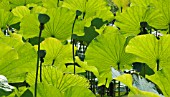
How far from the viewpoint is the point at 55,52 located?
88 cm

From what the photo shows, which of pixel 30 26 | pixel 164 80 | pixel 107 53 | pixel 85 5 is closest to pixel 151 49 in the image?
pixel 107 53

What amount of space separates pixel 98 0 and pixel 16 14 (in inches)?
8.5

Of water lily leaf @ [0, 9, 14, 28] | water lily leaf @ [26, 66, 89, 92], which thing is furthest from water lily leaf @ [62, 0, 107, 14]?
water lily leaf @ [26, 66, 89, 92]

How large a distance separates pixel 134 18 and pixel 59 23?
0.16m

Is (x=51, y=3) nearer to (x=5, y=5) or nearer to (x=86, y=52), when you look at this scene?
(x=5, y=5)

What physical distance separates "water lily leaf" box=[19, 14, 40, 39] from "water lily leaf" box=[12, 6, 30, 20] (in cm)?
16

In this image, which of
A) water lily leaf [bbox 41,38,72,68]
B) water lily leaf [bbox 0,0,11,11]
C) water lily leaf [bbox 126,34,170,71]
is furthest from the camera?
water lily leaf [bbox 0,0,11,11]

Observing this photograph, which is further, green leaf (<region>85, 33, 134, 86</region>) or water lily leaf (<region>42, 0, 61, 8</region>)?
water lily leaf (<region>42, 0, 61, 8</region>)

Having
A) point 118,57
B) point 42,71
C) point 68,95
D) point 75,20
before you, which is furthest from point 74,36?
point 68,95

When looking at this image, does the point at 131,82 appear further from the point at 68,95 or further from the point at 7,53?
the point at 7,53

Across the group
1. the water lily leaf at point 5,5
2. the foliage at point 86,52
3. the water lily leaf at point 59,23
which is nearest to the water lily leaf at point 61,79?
the foliage at point 86,52

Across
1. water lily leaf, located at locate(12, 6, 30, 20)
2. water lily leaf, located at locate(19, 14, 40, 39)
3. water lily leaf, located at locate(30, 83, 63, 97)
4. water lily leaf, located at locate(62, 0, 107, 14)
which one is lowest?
water lily leaf, located at locate(30, 83, 63, 97)

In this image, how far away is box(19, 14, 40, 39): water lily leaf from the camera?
0.94 metres

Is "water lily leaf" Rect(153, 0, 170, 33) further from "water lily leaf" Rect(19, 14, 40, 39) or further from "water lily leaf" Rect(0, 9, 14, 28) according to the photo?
"water lily leaf" Rect(0, 9, 14, 28)
